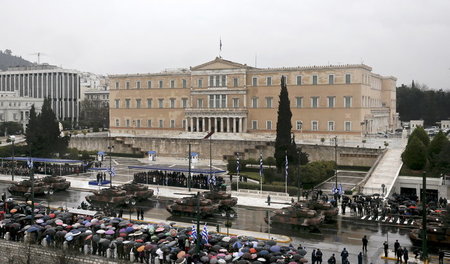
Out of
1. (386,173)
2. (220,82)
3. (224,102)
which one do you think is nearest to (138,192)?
(386,173)

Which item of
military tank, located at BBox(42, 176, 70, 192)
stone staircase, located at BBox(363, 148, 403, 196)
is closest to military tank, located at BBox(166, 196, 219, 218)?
military tank, located at BBox(42, 176, 70, 192)

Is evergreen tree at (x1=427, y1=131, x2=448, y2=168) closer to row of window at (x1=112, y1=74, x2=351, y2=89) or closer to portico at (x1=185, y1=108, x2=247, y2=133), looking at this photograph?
row of window at (x1=112, y1=74, x2=351, y2=89)

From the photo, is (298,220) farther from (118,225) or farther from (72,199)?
(72,199)

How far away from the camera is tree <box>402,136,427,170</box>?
45906mm

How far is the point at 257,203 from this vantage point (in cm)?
3856

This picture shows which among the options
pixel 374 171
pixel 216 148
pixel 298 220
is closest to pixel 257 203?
pixel 298 220

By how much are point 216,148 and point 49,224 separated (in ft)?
126

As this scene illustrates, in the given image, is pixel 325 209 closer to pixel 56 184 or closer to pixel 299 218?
pixel 299 218

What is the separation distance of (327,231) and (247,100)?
152 ft

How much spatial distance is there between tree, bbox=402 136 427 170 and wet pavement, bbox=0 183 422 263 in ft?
53.2

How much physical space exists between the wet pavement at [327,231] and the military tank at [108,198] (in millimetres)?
912

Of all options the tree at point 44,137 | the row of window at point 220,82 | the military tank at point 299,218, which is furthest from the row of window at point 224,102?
the military tank at point 299,218

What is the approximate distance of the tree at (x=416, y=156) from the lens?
151 ft

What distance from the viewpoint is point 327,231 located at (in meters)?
29.6
